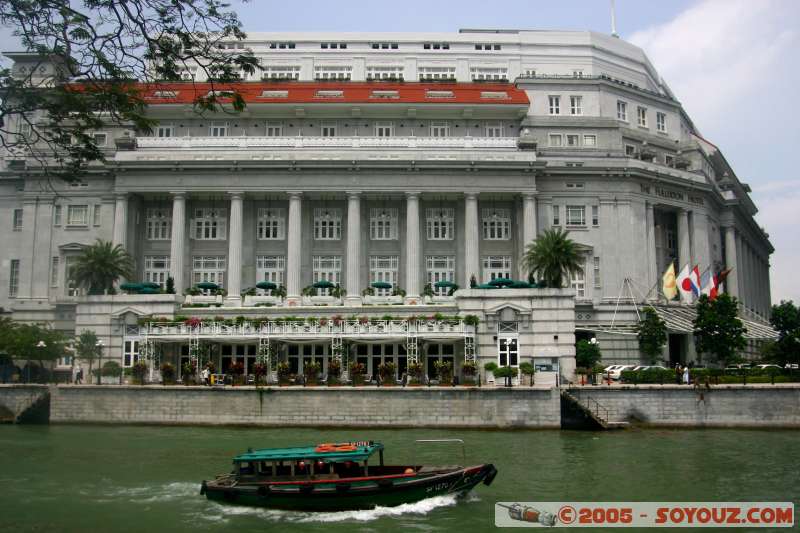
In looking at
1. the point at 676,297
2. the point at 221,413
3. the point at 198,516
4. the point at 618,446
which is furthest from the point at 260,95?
the point at 198,516

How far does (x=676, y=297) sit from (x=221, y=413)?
2016 inches

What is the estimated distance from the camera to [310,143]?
77.6m

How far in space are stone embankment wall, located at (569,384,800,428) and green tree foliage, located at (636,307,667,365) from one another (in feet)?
56.1

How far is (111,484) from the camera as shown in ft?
112

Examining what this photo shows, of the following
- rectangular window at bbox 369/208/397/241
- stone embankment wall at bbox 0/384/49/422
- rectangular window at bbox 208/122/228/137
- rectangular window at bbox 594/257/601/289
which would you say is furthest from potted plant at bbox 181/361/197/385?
rectangular window at bbox 594/257/601/289

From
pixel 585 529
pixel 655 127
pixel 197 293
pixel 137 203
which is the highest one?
pixel 655 127

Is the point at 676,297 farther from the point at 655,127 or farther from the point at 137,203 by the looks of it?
the point at 137,203

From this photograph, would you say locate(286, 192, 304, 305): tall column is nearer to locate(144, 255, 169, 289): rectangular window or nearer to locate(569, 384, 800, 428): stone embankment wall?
locate(144, 255, 169, 289): rectangular window

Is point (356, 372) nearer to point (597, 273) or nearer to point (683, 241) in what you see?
point (597, 273)

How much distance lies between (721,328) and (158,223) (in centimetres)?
5554

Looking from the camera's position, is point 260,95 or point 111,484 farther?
point 260,95

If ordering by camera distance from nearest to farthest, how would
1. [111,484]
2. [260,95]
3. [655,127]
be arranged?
[111,484] < [260,95] < [655,127]

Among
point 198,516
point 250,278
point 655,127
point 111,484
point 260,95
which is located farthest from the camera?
point 655,127

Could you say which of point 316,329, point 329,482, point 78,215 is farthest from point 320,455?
point 78,215
